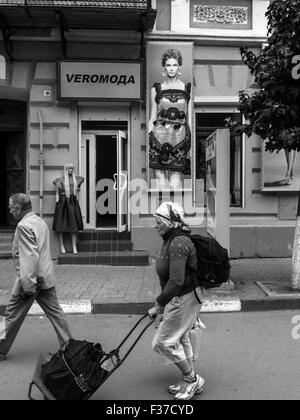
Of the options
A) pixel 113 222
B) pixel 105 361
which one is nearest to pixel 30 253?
pixel 105 361

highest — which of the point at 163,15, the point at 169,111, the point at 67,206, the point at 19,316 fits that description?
the point at 163,15

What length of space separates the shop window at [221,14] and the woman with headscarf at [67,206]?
14.1 feet

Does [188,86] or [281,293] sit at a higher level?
[188,86]

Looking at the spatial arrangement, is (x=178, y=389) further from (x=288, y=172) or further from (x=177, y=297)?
(x=288, y=172)

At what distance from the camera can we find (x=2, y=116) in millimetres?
12484

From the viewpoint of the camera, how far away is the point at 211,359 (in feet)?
17.2

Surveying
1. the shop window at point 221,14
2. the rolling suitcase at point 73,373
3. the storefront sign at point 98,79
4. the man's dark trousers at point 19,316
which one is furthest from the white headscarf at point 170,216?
the shop window at point 221,14

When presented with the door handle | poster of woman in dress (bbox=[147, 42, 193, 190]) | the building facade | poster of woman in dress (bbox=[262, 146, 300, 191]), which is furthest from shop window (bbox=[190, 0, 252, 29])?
the door handle

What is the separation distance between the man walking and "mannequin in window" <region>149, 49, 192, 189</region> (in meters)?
6.06

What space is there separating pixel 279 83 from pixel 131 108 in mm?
4374

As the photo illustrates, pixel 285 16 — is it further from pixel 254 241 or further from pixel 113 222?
pixel 113 222

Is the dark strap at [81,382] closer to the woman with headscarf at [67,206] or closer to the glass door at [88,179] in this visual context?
the woman with headscarf at [67,206]

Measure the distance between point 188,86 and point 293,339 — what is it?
676 cm

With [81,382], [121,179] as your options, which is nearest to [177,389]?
[81,382]
